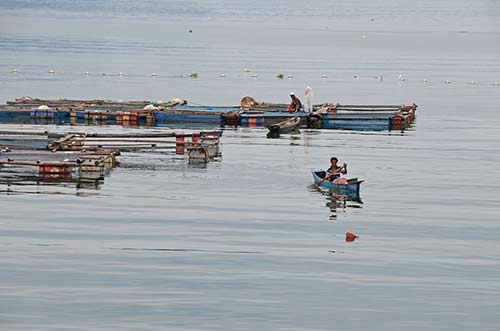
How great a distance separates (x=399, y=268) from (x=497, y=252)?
3.95 meters

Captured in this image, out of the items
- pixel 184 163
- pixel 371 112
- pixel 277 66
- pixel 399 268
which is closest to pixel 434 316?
pixel 399 268

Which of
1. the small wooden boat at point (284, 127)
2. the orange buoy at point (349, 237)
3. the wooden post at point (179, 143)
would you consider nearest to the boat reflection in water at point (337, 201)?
the orange buoy at point (349, 237)

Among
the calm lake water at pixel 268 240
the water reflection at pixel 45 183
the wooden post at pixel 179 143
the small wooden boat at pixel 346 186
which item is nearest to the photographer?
Result: the calm lake water at pixel 268 240

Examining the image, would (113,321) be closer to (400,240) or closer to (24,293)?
(24,293)

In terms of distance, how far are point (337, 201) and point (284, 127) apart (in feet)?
67.0

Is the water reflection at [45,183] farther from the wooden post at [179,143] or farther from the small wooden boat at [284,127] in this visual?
the small wooden boat at [284,127]

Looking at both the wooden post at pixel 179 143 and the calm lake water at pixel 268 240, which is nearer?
the calm lake water at pixel 268 240

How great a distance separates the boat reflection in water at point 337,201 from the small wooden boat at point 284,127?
17.4m

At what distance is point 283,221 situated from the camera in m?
39.8

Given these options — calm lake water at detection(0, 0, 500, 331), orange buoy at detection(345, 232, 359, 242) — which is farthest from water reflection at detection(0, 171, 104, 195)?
orange buoy at detection(345, 232, 359, 242)

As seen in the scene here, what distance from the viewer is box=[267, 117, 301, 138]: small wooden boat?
63269mm

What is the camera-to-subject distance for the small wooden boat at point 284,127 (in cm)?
6327

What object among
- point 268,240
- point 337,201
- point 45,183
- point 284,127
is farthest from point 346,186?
point 284,127

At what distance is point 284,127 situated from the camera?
210 feet
